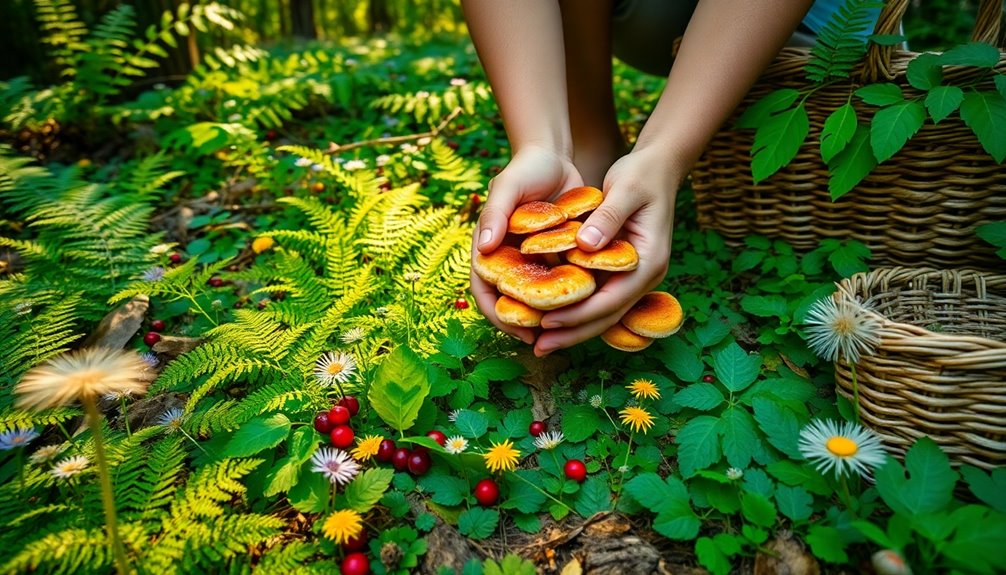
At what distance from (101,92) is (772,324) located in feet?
17.1

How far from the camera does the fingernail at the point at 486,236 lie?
6.34ft

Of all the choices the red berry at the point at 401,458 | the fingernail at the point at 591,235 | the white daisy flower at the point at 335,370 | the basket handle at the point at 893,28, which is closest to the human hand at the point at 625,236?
the fingernail at the point at 591,235

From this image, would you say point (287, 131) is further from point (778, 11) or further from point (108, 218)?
point (778, 11)

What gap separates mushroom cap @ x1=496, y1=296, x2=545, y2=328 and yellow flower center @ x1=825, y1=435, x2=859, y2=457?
37.3 inches

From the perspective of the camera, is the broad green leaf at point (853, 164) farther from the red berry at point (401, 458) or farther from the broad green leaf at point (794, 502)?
the red berry at point (401, 458)

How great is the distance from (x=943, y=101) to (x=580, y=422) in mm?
1878

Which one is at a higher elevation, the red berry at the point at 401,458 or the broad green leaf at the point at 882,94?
the broad green leaf at the point at 882,94

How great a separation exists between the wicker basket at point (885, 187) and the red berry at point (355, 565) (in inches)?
100

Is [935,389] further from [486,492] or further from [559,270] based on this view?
[486,492]

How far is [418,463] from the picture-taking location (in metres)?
1.89

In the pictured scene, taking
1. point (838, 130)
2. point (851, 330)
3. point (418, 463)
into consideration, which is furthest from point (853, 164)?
point (418, 463)

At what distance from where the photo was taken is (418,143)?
4027 millimetres

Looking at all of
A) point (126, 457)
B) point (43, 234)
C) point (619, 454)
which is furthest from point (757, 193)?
point (43, 234)

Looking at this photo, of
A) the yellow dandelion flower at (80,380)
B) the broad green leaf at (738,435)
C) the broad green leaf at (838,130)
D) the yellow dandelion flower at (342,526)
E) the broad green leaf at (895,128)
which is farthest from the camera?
the broad green leaf at (838,130)
